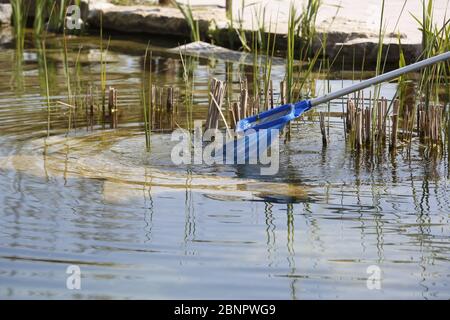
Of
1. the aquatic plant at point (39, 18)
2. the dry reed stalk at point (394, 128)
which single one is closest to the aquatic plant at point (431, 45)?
the dry reed stalk at point (394, 128)

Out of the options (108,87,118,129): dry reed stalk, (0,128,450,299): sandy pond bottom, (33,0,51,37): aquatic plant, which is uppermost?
(33,0,51,37): aquatic plant

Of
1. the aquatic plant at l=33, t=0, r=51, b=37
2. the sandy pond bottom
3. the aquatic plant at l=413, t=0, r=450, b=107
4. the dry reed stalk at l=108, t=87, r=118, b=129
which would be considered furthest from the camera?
the aquatic plant at l=33, t=0, r=51, b=37

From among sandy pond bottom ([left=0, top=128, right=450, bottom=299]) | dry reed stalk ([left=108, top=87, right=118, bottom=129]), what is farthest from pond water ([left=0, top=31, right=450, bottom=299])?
dry reed stalk ([left=108, top=87, right=118, bottom=129])

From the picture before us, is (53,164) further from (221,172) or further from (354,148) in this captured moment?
(354,148)

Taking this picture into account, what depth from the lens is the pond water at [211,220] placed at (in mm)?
4723

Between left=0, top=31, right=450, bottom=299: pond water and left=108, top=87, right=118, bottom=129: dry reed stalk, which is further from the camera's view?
left=108, top=87, right=118, bottom=129: dry reed stalk

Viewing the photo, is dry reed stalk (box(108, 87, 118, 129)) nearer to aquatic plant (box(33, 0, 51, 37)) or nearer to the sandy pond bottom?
the sandy pond bottom

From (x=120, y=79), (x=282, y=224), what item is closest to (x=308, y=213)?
(x=282, y=224)

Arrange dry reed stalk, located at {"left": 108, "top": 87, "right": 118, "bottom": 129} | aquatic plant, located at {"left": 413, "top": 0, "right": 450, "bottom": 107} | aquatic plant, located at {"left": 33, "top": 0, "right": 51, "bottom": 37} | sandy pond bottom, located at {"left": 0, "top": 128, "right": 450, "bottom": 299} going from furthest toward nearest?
aquatic plant, located at {"left": 33, "top": 0, "right": 51, "bottom": 37}, dry reed stalk, located at {"left": 108, "top": 87, "right": 118, "bottom": 129}, aquatic plant, located at {"left": 413, "top": 0, "right": 450, "bottom": 107}, sandy pond bottom, located at {"left": 0, "top": 128, "right": 450, "bottom": 299}

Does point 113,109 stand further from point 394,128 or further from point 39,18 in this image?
point 39,18

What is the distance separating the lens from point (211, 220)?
5.69m

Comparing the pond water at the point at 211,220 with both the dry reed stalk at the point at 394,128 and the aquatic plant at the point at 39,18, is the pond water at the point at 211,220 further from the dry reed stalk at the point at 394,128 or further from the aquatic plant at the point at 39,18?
the aquatic plant at the point at 39,18

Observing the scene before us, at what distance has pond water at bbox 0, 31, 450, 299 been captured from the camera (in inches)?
186

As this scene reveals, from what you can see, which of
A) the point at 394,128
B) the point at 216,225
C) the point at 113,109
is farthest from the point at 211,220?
the point at 113,109
